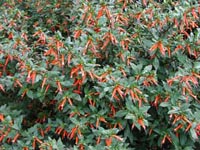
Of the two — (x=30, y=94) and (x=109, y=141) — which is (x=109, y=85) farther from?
(x=30, y=94)

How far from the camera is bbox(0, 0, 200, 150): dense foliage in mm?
2430

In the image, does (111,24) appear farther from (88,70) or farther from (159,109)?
(159,109)

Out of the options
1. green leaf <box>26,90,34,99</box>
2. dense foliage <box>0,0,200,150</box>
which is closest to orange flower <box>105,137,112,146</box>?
dense foliage <box>0,0,200,150</box>

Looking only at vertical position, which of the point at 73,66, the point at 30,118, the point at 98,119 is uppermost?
the point at 73,66

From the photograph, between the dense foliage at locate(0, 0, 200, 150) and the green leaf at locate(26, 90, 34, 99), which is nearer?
the dense foliage at locate(0, 0, 200, 150)

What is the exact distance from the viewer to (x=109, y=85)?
2.43 metres

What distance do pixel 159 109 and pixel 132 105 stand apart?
11.6 inches

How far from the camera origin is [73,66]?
250cm

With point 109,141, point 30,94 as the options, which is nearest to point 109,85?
point 109,141

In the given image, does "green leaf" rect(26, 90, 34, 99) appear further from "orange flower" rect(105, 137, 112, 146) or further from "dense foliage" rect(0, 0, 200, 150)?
"orange flower" rect(105, 137, 112, 146)

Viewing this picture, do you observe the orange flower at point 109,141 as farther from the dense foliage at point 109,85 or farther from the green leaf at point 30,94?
the green leaf at point 30,94

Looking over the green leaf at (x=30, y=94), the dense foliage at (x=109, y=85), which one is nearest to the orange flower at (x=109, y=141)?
the dense foliage at (x=109, y=85)

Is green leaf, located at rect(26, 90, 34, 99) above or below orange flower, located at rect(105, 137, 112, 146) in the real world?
above

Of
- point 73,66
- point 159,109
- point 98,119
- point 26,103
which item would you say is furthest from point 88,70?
point 26,103
